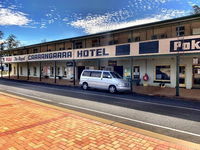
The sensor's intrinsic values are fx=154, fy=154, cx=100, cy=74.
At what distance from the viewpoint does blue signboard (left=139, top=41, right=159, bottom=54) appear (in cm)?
1350

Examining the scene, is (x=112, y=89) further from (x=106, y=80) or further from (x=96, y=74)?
(x=96, y=74)

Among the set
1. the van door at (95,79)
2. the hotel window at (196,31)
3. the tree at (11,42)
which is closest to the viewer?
the van door at (95,79)

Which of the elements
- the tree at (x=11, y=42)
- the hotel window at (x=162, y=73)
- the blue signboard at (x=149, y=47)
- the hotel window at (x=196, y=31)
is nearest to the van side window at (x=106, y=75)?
the blue signboard at (x=149, y=47)

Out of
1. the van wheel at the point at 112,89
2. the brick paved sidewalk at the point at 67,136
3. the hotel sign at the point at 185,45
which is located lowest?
the brick paved sidewalk at the point at 67,136

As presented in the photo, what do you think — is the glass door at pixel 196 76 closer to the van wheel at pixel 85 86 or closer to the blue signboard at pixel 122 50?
the blue signboard at pixel 122 50

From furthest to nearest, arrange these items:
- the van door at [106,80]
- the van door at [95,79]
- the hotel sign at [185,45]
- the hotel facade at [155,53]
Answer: the van door at [95,79] → the van door at [106,80] → the hotel facade at [155,53] → the hotel sign at [185,45]

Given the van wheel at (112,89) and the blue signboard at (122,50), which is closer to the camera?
the van wheel at (112,89)

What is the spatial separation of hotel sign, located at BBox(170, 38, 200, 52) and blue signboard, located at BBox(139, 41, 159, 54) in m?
1.24

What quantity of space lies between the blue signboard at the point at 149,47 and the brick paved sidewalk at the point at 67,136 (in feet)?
34.4

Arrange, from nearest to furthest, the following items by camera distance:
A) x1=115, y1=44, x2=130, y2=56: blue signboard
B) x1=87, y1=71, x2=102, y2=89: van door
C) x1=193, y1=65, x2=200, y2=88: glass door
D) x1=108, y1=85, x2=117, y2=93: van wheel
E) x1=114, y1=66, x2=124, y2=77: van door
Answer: x1=108, y1=85, x2=117, y2=93: van wheel → x1=87, y1=71, x2=102, y2=89: van door → x1=193, y1=65, x2=200, y2=88: glass door → x1=115, y1=44, x2=130, y2=56: blue signboard → x1=114, y1=66, x2=124, y2=77: van door

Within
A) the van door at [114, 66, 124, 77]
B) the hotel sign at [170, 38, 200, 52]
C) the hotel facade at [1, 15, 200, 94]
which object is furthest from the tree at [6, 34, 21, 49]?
the hotel sign at [170, 38, 200, 52]

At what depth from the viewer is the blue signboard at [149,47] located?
13498 millimetres

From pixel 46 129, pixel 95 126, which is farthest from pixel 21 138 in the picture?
pixel 95 126

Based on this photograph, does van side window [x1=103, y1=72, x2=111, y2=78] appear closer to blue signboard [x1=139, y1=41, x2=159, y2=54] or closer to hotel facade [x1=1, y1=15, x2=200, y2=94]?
hotel facade [x1=1, y1=15, x2=200, y2=94]
